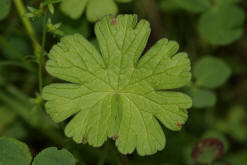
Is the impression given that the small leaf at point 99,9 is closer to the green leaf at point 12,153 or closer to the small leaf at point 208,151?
the green leaf at point 12,153

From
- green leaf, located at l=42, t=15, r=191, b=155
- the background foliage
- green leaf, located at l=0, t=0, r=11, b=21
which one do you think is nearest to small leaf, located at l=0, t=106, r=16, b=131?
the background foliage

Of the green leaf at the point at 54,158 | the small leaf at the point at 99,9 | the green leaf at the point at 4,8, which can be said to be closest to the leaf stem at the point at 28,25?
the green leaf at the point at 4,8

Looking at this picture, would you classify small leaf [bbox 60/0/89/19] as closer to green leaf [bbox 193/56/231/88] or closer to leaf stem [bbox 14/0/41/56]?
leaf stem [bbox 14/0/41/56]

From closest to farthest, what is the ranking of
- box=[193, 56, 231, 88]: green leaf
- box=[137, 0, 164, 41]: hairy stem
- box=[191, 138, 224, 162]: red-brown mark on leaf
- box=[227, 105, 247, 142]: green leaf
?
box=[191, 138, 224, 162]: red-brown mark on leaf, box=[193, 56, 231, 88]: green leaf, box=[137, 0, 164, 41]: hairy stem, box=[227, 105, 247, 142]: green leaf

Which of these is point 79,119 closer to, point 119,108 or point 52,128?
point 119,108

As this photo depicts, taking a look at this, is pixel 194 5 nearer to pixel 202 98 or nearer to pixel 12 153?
pixel 202 98

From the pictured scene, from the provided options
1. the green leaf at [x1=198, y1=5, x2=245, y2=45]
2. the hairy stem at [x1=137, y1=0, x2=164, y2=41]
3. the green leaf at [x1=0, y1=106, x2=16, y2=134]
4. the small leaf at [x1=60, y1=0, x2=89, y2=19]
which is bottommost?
the green leaf at [x1=0, y1=106, x2=16, y2=134]

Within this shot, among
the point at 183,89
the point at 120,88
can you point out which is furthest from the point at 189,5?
the point at 120,88

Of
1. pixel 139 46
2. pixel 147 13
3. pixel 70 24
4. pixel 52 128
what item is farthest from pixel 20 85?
pixel 139 46

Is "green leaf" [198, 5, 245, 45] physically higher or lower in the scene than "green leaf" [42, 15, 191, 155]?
lower
